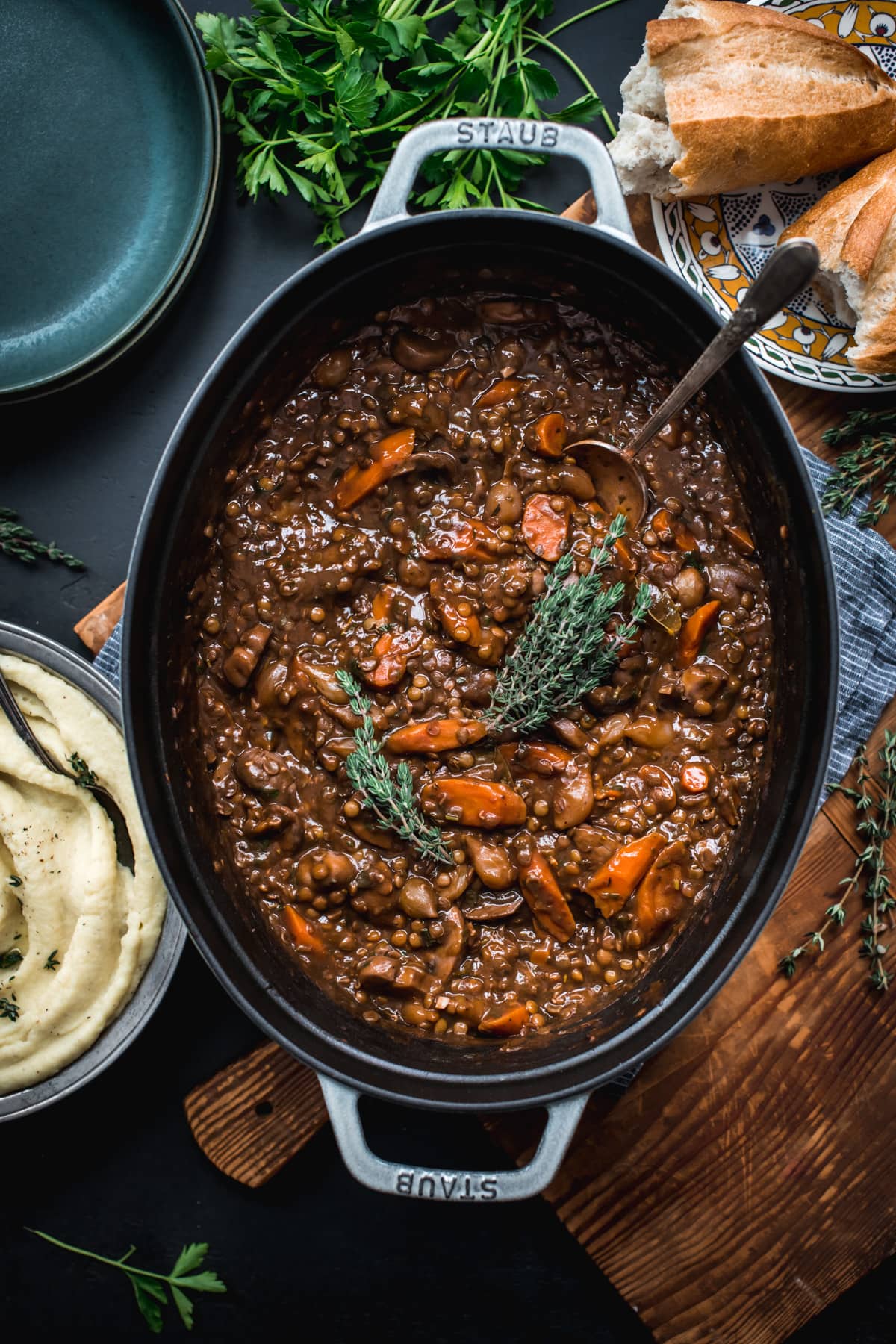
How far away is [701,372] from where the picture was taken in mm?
2688

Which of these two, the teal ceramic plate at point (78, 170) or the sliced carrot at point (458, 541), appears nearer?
the sliced carrot at point (458, 541)

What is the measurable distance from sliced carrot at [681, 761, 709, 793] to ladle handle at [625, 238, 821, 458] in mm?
1155

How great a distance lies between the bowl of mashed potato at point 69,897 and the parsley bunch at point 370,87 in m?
1.95

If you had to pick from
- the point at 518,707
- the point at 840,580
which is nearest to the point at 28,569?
the point at 518,707

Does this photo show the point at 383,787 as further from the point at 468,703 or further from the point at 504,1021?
the point at 504,1021

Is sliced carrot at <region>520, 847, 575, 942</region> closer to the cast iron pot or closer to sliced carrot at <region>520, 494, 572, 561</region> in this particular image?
the cast iron pot

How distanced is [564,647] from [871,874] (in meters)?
1.50

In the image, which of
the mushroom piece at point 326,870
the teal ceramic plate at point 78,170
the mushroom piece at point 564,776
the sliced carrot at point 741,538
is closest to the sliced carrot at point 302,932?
the mushroom piece at point 326,870

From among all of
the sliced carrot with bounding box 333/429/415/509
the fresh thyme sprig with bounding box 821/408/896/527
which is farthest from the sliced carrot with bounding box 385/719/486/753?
the fresh thyme sprig with bounding box 821/408/896/527

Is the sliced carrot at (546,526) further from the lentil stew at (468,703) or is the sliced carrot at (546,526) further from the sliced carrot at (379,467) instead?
the sliced carrot at (379,467)

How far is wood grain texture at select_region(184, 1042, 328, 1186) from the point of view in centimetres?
348

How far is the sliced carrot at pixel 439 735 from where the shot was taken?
308 centimetres

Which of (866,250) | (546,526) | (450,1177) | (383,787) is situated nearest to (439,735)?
(383,787)

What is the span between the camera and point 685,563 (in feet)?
10.5
